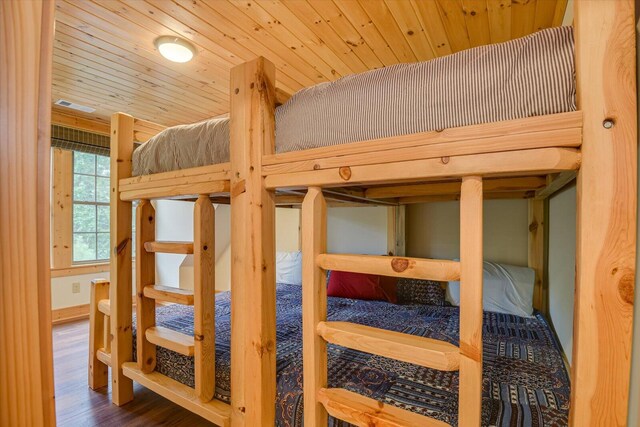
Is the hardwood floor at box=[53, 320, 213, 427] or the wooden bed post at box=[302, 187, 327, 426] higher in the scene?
the wooden bed post at box=[302, 187, 327, 426]

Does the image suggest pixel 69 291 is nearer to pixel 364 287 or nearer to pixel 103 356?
pixel 103 356

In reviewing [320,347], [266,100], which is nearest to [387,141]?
[266,100]

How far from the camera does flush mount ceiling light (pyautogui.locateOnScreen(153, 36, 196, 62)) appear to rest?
2051 mm

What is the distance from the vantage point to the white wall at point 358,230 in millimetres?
2826

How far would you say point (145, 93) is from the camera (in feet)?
9.44

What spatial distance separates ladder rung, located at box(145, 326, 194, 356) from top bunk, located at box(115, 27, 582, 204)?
2.62ft

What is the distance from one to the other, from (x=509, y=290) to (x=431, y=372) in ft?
3.90

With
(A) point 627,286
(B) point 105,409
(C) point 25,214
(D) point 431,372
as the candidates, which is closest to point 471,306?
(A) point 627,286

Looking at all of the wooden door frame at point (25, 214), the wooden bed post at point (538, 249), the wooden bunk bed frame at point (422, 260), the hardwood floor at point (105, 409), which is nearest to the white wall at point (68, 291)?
the hardwood floor at point (105, 409)

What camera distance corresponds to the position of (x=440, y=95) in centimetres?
72

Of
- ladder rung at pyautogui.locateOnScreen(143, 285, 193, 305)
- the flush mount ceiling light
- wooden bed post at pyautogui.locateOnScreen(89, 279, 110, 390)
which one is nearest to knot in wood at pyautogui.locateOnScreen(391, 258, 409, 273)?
ladder rung at pyautogui.locateOnScreen(143, 285, 193, 305)

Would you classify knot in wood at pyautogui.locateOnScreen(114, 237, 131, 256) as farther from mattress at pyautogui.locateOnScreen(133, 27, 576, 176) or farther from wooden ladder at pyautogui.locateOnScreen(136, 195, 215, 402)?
mattress at pyautogui.locateOnScreen(133, 27, 576, 176)

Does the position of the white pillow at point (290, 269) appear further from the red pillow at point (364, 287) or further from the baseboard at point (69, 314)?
the baseboard at point (69, 314)

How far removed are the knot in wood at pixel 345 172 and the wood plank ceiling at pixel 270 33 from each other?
1.35 metres
